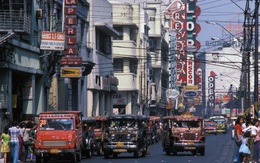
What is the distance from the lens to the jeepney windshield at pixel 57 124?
4156 cm

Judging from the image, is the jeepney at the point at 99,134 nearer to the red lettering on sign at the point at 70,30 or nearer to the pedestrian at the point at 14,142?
the red lettering on sign at the point at 70,30

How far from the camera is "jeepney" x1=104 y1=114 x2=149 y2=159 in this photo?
153 ft

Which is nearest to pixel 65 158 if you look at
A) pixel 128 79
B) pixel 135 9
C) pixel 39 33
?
pixel 39 33

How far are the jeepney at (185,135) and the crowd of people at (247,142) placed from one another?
1225 centimetres

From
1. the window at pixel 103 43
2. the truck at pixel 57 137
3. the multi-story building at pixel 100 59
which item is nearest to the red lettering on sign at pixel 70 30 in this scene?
the multi-story building at pixel 100 59

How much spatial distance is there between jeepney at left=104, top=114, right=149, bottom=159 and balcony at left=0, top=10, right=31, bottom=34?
8580mm

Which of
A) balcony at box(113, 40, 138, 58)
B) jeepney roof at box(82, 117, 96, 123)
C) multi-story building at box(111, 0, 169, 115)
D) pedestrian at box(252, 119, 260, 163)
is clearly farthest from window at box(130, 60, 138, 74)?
pedestrian at box(252, 119, 260, 163)

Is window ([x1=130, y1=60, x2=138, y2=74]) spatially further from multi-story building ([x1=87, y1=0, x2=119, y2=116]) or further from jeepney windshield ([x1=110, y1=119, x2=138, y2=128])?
jeepney windshield ([x1=110, y1=119, x2=138, y2=128])

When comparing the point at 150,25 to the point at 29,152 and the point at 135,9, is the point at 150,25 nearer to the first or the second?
the point at 135,9

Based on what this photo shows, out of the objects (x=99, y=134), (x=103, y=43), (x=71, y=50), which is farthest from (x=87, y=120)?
(x=103, y=43)

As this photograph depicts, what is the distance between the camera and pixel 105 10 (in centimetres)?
8994

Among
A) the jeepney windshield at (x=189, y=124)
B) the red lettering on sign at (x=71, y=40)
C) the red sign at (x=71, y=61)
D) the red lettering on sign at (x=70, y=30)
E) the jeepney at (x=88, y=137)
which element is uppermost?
the red lettering on sign at (x=70, y=30)

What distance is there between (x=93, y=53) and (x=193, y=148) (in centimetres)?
3448

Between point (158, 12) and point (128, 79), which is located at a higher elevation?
point (158, 12)
